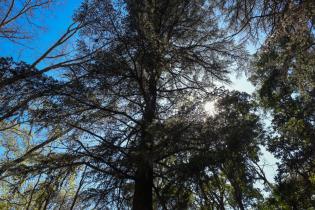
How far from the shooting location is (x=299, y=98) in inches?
538

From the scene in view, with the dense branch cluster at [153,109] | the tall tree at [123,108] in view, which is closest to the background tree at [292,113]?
the dense branch cluster at [153,109]

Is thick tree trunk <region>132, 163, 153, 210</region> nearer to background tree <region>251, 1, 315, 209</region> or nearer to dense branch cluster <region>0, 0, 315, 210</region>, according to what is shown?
dense branch cluster <region>0, 0, 315, 210</region>

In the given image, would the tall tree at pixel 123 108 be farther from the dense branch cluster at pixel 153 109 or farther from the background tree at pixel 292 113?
the background tree at pixel 292 113

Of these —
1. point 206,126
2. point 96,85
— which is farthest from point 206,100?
point 96,85

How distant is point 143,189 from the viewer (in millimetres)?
6535

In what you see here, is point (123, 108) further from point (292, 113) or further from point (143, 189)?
point (292, 113)

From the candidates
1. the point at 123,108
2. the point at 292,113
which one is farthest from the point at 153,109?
the point at 292,113

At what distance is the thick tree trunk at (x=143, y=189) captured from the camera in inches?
249

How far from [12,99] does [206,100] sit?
13.7 ft

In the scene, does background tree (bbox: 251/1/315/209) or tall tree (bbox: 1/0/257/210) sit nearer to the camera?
tall tree (bbox: 1/0/257/210)

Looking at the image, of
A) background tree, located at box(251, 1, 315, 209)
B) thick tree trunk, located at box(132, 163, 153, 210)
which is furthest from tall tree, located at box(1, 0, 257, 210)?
background tree, located at box(251, 1, 315, 209)

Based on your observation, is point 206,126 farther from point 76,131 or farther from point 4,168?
point 4,168

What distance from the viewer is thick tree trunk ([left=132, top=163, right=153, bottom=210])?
632 centimetres

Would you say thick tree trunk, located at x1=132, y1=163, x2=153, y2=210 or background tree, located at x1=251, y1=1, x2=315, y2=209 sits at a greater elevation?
background tree, located at x1=251, y1=1, x2=315, y2=209
